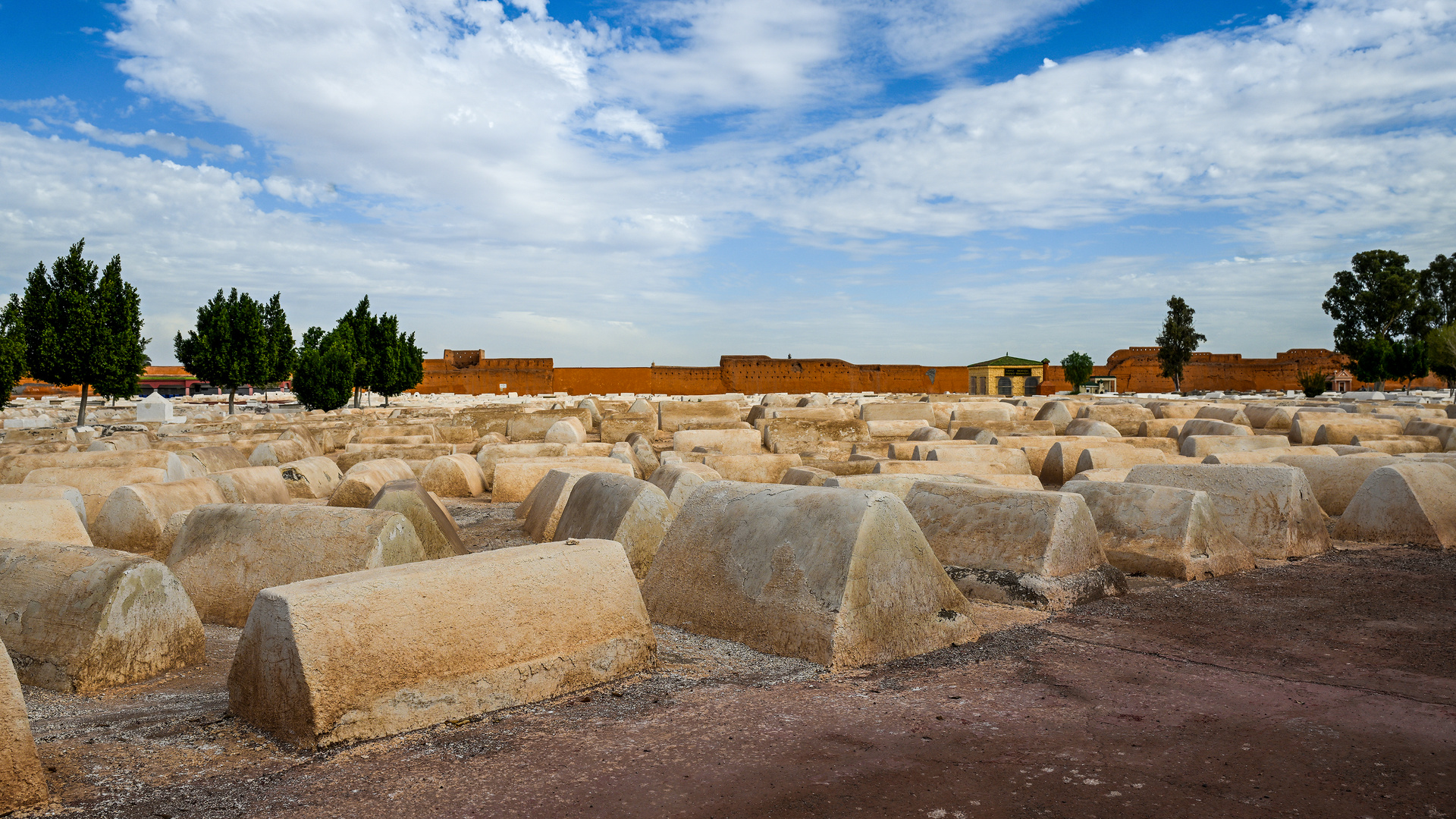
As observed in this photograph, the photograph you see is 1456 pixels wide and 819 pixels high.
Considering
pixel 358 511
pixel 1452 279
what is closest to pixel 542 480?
pixel 358 511

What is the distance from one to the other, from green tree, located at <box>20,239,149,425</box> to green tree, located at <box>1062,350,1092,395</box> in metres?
46.5

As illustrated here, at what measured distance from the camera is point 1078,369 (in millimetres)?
55000

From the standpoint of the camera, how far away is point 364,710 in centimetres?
315

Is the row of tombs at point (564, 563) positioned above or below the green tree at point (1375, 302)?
below

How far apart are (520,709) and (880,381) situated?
171 ft

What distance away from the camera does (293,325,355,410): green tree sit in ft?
118

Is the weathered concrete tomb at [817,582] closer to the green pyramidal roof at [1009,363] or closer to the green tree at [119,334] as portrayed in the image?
the green tree at [119,334]

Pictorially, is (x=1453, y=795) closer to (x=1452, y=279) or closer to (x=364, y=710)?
(x=364, y=710)

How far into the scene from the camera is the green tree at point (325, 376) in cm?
3588

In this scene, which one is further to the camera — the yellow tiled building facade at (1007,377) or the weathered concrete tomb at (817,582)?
the yellow tiled building facade at (1007,377)

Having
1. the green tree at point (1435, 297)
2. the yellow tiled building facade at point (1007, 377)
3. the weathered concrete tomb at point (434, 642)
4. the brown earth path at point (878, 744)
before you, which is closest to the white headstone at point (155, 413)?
the brown earth path at point (878, 744)

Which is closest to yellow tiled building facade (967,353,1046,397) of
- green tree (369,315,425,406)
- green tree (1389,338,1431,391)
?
green tree (1389,338,1431,391)

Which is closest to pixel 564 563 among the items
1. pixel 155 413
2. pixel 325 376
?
pixel 155 413

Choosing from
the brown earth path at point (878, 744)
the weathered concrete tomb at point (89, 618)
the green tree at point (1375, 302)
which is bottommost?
the brown earth path at point (878, 744)
